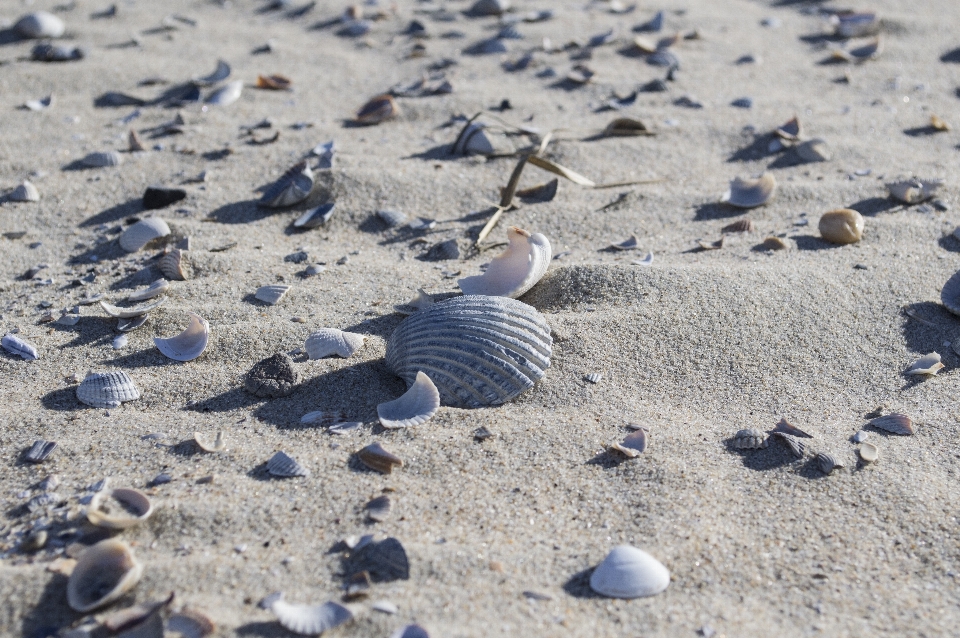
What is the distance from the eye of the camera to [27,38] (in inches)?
168


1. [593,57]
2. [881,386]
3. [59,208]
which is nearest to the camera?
[881,386]

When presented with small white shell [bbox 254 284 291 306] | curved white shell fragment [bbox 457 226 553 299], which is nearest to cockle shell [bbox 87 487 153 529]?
small white shell [bbox 254 284 291 306]

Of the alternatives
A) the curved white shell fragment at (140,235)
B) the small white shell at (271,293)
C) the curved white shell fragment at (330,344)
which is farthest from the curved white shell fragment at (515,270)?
the curved white shell fragment at (140,235)

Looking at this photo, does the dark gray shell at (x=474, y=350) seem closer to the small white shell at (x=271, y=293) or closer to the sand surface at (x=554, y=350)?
the sand surface at (x=554, y=350)

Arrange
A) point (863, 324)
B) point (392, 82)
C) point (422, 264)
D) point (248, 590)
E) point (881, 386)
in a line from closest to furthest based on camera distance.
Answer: point (248, 590) → point (881, 386) → point (863, 324) → point (422, 264) → point (392, 82)

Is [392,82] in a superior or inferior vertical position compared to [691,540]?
superior

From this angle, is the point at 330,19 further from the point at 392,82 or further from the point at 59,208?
the point at 59,208

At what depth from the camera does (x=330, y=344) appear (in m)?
2.29

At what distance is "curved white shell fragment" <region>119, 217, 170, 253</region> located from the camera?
2.81m

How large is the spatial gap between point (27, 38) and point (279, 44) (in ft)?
4.04

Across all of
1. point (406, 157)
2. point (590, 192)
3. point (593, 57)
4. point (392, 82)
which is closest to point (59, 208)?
point (406, 157)

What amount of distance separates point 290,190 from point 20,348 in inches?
41.8

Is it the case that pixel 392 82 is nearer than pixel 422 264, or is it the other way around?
pixel 422 264

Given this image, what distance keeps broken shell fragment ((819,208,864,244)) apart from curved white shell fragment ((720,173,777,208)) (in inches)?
11.4
